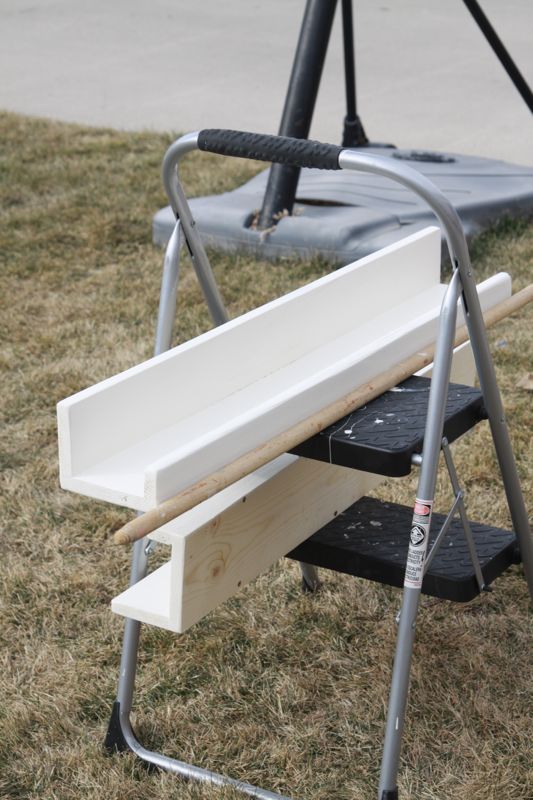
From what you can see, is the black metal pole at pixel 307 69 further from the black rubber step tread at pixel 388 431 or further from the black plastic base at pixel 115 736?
the black plastic base at pixel 115 736

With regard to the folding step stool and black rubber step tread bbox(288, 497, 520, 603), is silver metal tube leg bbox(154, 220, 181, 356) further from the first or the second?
black rubber step tread bbox(288, 497, 520, 603)

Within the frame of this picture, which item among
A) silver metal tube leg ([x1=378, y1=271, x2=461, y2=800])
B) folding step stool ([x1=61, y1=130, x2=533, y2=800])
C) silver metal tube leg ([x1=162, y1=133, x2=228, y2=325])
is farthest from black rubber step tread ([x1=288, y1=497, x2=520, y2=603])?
silver metal tube leg ([x1=162, y1=133, x2=228, y2=325])

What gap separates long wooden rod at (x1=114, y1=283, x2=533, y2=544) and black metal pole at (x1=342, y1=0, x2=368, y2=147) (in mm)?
3129

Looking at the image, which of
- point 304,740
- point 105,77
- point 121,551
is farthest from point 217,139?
point 105,77

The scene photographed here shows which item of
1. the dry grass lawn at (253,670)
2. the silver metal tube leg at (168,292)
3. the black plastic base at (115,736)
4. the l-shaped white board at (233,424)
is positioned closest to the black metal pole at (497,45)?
the dry grass lawn at (253,670)

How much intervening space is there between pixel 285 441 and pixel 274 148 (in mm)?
487

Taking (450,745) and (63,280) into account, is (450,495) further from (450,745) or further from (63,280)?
(63,280)

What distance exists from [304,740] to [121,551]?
918 mm

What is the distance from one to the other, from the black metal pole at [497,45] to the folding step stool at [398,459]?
2.76 m

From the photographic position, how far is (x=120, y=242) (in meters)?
5.57

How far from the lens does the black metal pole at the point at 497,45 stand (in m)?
4.83

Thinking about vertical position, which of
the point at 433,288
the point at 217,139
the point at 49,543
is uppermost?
the point at 217,139

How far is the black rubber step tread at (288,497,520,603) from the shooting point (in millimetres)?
2180

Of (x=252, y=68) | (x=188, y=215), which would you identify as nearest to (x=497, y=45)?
(x=188, y=215)
